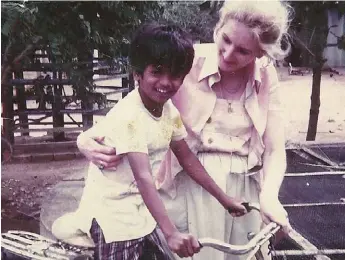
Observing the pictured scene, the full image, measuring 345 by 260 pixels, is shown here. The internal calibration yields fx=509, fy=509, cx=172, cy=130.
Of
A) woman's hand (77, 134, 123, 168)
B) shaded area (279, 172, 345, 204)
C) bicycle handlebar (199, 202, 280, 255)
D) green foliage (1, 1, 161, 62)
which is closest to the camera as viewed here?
bicycle handlebar (199, 202, 280, 255)

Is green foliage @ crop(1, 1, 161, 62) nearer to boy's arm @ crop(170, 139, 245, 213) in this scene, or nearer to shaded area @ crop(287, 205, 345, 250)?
boy's arm @ crop(170, 139, 245, 213)

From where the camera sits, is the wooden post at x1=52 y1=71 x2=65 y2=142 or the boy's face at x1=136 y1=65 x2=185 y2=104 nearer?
Answer: the boy's face at x1=136 y1=65 x2=185 y2=104

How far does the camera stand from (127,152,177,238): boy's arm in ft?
2.75

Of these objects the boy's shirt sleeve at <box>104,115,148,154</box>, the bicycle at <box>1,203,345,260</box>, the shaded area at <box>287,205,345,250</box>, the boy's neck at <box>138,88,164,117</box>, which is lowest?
the shaded area at <box>287,205,345,250</box>

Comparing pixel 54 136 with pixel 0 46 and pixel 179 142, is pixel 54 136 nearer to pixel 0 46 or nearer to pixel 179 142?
pixel 0 46

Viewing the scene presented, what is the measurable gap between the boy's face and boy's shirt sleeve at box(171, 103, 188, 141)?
4 cm

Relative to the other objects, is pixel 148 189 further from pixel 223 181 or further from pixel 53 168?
pixel 53 168

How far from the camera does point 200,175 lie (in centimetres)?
95

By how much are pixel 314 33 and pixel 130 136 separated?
51 cm

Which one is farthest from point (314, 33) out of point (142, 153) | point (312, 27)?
point (142, 153)

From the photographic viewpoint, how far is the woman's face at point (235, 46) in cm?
86

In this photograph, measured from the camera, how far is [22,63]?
105 cm

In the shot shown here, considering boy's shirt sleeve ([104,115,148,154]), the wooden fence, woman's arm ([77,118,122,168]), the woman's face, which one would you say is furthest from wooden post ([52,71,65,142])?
the woman's face

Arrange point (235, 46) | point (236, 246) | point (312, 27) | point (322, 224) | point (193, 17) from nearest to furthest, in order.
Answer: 1. point (236, 246)
2. point (235, 46)
3. point (193, 17)
4. point (312, 27)
5. point (322, 224)
